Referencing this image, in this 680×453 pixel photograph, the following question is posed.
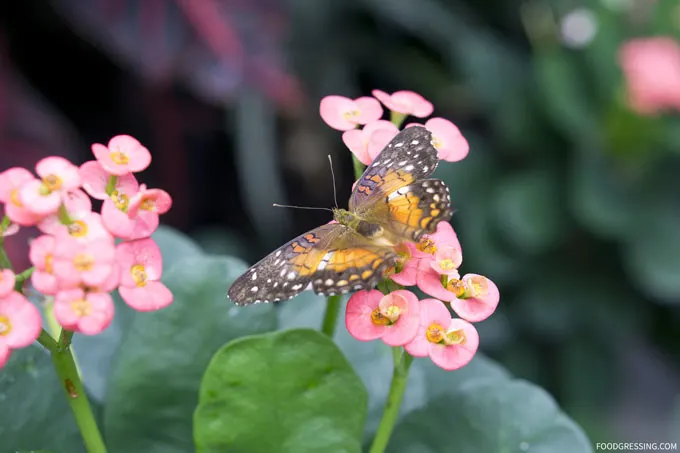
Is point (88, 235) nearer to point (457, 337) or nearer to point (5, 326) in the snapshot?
point (5, 326)

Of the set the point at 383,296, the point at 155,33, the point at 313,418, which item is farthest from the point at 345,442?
the point at 155,33

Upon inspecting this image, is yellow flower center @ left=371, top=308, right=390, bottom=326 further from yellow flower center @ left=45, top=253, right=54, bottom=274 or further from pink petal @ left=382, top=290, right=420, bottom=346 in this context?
yellow flower center @ left=45, top=253, right=54, bottom=274

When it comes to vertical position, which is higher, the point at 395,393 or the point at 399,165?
the point at 399,165

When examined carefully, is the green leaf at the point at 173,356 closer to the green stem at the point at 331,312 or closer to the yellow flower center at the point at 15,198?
the green stem at the point at 331,312

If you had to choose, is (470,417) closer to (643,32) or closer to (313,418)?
(313,418)

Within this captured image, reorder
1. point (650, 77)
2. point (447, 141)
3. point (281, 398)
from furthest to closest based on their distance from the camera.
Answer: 1. point (650, 77)
2. point (447, 141)
3. point (281, 398)

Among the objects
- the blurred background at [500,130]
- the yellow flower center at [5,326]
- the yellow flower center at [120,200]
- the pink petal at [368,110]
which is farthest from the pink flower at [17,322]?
the blurred background at [500,130]

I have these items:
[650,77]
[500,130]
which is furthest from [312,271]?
[500,130]
